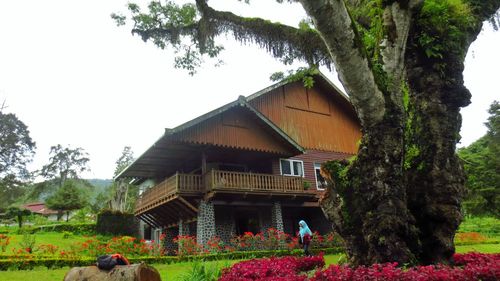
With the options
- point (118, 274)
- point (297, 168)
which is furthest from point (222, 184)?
point (118, 274)

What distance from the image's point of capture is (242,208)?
69.6ft

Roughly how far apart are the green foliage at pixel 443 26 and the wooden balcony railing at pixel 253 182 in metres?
11.7

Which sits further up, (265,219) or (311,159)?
(311,159)

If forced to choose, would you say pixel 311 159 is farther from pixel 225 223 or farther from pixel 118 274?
pixel 118 274

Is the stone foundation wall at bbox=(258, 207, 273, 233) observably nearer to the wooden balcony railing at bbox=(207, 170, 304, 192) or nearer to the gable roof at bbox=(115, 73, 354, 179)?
the wooden balcony railing at bbox=(207, 170, 304, 192)

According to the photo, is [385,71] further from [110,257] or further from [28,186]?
[28,186]

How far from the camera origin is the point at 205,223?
17.8m

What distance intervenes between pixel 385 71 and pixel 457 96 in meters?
1.70

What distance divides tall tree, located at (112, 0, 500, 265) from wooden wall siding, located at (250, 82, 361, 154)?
15.7m

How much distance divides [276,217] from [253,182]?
262 cm

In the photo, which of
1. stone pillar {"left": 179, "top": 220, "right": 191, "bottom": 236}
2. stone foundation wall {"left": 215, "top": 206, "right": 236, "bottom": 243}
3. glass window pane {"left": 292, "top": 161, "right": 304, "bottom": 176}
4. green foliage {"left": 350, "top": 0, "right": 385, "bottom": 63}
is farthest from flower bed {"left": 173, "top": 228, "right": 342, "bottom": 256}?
green foliage {"left": 350, "top": 0, "right": 385, "bottom": 63}

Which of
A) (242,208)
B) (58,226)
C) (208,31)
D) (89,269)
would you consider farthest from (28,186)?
(89,269)

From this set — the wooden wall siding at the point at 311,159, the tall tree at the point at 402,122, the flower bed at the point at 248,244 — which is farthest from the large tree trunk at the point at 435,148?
the wooden wall siding at the point at 311,159

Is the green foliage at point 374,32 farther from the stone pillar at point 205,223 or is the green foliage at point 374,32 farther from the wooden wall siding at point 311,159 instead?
the wooden wall siding at point 311,159
